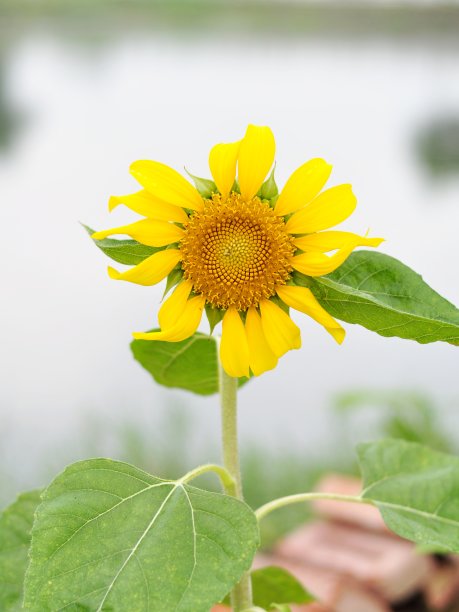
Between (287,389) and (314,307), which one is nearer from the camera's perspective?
(314,307)

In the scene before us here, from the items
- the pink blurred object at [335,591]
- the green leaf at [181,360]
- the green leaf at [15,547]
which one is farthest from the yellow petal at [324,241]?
the pink blurred object at [335,591]

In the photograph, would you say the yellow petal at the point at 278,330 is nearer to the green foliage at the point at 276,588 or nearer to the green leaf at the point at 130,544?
the green leaf at the point at 130,544

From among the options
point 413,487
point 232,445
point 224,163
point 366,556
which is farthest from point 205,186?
point 366,556

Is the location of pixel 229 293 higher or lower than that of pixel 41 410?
higher

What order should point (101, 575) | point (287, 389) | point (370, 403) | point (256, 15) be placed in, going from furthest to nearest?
point (256, 15) < point (287, 389) < point (370, 403) < point (101, 575)

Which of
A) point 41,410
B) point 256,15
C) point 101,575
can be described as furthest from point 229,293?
point 256,15

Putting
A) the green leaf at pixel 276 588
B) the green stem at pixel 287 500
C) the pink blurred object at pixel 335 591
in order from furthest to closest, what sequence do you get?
the pink blurred object at pixel 335 591 → the green leaf at pixel 276 588 → the green stem at pixel 287 500

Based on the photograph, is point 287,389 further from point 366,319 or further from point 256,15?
point 256,15
